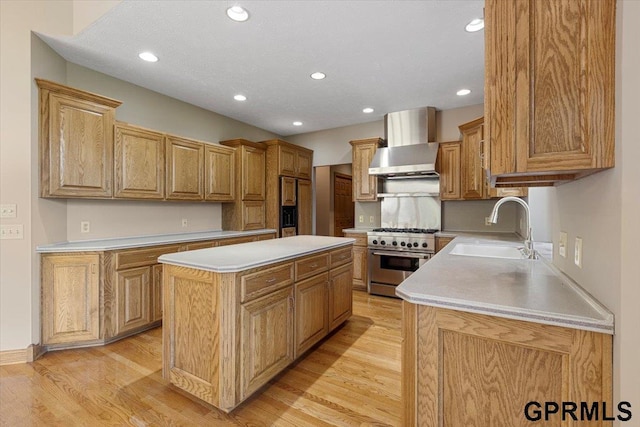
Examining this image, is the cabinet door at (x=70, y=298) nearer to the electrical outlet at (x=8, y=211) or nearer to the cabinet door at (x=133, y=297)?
the cabinet door at (x=133, y=297)

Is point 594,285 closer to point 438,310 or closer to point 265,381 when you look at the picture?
point 438,310

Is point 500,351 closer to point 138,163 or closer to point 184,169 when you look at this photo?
point 138,163

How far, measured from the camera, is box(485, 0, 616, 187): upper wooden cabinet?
919 millimetres

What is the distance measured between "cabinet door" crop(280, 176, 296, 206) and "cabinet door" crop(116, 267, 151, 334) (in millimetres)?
2445

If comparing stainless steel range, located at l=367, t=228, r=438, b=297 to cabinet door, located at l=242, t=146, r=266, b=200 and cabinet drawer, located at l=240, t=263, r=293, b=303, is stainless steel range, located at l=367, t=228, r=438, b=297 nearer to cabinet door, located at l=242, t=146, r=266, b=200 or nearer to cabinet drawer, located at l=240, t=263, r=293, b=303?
cabinet door, located at l=242, t=146, r=266, b=200

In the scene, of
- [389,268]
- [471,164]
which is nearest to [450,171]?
[471,164]

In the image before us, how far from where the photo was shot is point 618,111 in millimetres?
880

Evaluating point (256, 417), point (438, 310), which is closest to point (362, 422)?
point (256, 417)

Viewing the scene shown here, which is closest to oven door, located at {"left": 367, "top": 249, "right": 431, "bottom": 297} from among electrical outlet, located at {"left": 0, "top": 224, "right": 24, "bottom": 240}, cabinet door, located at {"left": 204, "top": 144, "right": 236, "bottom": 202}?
cabinet door, located at {"left": 204, "top": 144, "right": 236, "bottom": 202}

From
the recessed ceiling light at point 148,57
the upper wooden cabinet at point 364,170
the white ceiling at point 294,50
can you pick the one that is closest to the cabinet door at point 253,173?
the white ceiling at point 294,50

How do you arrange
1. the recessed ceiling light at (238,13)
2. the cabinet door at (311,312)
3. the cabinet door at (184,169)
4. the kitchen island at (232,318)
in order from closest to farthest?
1. the kitchen island at (232,318)
2. the recessed ceiling light at (238,13)
3. the cabinet door at (311,312)
4. the cabinet door at (184,169)

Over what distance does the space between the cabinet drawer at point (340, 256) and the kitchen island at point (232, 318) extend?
46cm

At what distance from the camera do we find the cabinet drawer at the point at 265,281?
1769mm

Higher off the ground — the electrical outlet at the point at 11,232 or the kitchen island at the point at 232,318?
the electrical outlet at the point at 11,232
